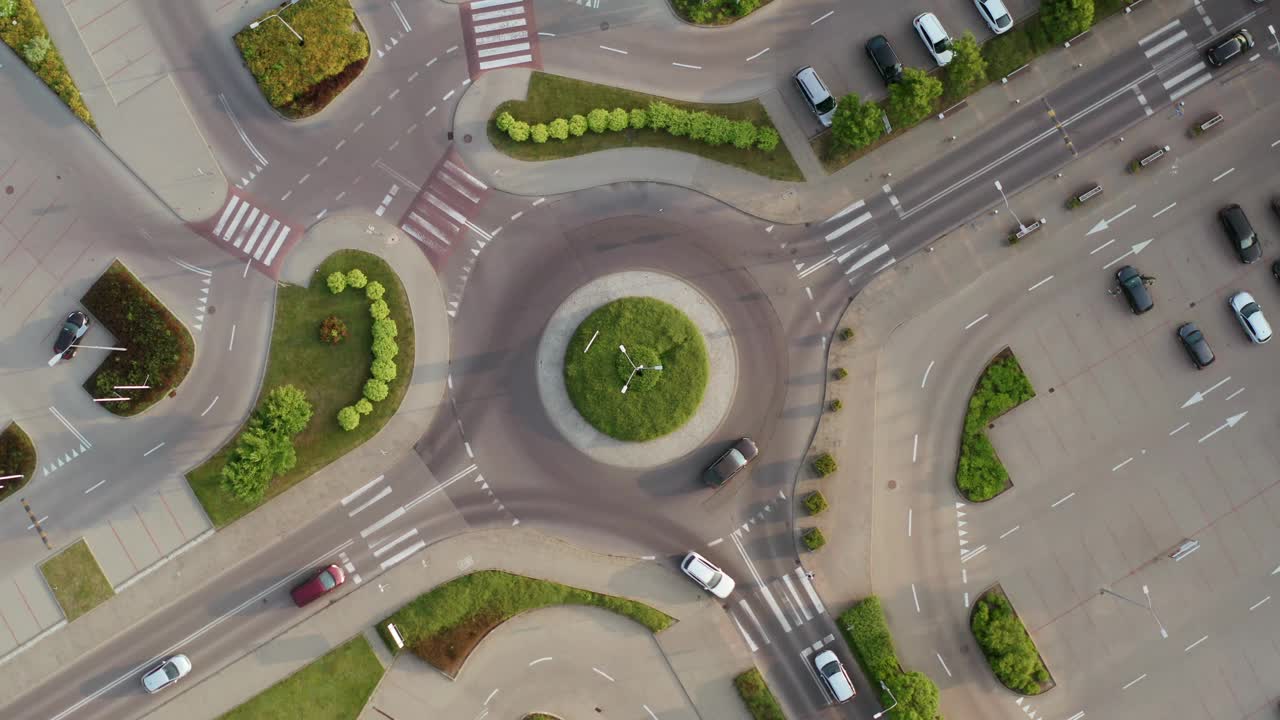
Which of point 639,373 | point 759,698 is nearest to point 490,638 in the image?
point 759,698

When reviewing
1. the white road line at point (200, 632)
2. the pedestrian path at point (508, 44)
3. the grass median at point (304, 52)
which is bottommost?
the white road line at point (200, 632)

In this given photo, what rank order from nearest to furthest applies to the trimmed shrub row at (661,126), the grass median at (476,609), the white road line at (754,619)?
1. the trimmed shrub row at (661,126)
2. the grass median at (476,609)
3. the white road line at (754,619)

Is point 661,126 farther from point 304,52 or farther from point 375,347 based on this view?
point 304,52

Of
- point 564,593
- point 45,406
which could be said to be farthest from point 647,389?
point 45,406

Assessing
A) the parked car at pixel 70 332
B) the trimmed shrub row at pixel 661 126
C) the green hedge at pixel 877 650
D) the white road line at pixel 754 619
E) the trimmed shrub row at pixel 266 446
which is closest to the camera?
the trimmed shrub row at pixel 266 446

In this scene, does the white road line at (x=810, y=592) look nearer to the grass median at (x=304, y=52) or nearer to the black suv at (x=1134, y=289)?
the black suv at (x=1134, y=289)

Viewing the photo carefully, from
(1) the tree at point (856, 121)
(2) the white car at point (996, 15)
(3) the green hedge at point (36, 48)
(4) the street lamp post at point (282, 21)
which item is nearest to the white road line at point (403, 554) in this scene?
(4) the street lamp post at point (282, 21)

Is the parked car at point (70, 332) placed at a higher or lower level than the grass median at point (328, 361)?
higher

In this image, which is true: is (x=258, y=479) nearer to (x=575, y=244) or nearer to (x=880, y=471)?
(x=575, y=244)
